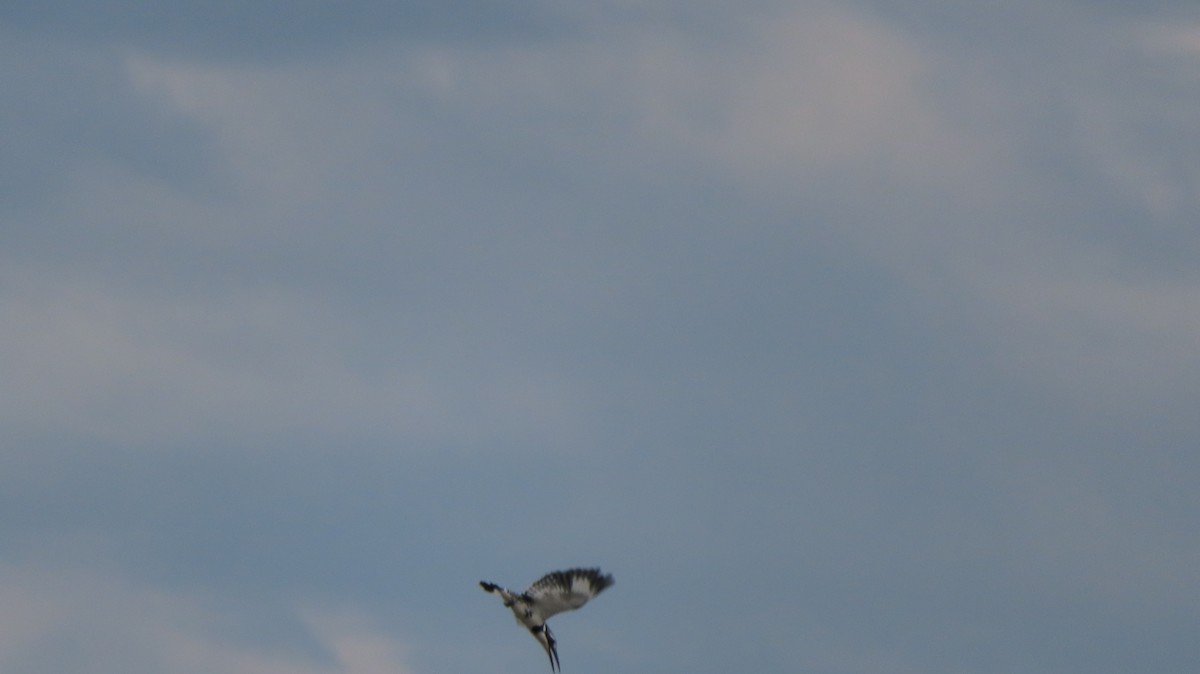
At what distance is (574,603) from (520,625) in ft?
16.0

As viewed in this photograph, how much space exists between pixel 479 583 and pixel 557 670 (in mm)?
12554

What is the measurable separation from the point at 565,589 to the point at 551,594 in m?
1.13

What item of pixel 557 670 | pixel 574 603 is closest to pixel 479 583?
pixel 574 603

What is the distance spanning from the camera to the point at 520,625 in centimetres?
10019

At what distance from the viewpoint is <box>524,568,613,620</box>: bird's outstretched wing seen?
95.4 metres

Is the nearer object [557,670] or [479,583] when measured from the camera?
[479,583]

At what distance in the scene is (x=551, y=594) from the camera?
318ft

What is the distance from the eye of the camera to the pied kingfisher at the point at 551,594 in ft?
313

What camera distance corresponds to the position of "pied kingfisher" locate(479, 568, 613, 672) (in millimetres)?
95500

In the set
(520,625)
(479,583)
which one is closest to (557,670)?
(520,625)

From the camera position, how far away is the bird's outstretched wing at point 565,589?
3757 inches

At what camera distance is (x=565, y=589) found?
96.2m

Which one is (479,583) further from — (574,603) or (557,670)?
(557,670)

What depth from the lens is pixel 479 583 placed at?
94500 mm
